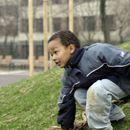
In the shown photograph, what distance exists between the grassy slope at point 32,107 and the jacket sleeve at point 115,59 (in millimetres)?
768

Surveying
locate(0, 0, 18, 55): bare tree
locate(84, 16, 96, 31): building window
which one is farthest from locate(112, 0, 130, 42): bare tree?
locate(0, 0, 18, 55): bare tree

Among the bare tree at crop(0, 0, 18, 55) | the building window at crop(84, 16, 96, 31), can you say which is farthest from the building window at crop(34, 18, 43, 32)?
the building window at crop(84, 16, 96, 31)

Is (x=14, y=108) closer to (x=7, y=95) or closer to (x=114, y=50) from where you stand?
(x=7, y=95)

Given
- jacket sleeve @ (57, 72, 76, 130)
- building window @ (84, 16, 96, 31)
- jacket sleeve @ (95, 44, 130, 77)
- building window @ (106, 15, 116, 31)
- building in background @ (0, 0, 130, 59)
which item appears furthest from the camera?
building window @ (84, 16, 96, 31)

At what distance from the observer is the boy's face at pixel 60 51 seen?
3.75 metres

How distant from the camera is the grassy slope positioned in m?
4.85

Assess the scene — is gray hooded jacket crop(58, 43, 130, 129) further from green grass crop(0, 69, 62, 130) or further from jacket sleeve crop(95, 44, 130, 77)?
green grass crop(0, 69, 62, 130)

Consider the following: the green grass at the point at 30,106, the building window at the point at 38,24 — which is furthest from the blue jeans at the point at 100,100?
the building window at the point at 38,24

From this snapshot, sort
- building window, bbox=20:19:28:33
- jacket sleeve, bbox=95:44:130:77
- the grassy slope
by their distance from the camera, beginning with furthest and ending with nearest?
building window, bbox=20:19:28:33 → the grassy slope → jacket sleeve, bbox=95:44:130:77

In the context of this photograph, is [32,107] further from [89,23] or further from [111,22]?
[89,23]

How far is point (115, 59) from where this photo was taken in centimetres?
359

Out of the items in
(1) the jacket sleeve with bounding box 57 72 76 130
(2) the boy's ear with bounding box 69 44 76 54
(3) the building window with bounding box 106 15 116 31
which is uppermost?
(2) the boy's ear with bounding box 69 44 76 54

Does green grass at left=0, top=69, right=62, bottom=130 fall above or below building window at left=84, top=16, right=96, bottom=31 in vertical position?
above

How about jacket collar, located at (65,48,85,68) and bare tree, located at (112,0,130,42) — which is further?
bare tree, located at (112,0,130,42)
